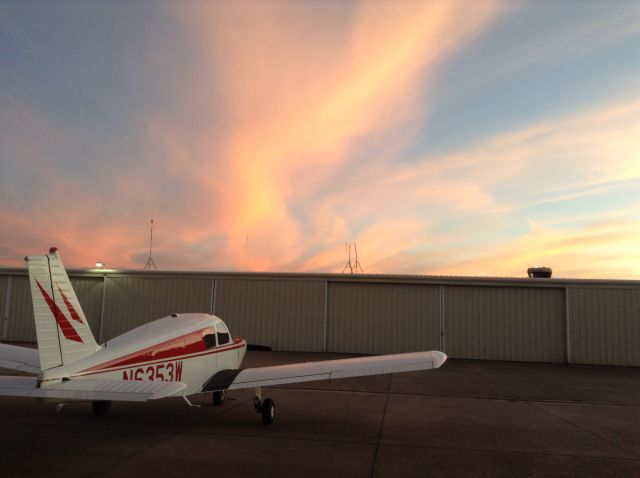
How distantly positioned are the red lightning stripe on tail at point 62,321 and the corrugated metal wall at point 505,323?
1861 centimetres

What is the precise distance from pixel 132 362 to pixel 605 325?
2151cm

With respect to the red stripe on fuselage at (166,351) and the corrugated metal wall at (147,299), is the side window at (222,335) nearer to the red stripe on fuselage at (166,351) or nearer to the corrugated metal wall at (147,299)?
the red stripe on fuselage at (166,351)

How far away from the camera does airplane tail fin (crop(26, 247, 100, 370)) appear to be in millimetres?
7219

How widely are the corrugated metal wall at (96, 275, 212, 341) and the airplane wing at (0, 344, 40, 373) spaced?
1461cm

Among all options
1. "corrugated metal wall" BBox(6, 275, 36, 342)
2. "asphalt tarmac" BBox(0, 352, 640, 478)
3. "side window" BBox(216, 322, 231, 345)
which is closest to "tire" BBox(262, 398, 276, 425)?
"asphalt tarmac" BBox(0, 352, 640, 478)

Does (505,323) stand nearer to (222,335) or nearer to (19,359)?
(222,335)

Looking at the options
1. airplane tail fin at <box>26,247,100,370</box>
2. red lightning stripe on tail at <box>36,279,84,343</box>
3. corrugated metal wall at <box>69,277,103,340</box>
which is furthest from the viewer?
corrugated metal wall at <box>69,277,103,340</box>

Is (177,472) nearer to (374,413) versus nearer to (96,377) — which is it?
(96,377)

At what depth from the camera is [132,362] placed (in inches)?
327

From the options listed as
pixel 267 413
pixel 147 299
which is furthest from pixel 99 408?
pixel 147 299

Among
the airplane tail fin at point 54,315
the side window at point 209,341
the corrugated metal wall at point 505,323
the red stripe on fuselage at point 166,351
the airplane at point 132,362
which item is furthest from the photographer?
the corrugated metal wall at point 505,323

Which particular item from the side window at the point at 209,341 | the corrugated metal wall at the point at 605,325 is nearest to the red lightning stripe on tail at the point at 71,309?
the side window at the point at 209,341

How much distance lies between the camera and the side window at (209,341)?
10.0m

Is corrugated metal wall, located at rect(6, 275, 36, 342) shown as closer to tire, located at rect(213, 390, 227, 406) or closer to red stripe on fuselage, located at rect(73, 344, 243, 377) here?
tire, located at rect(213, 390, 227, 406)
